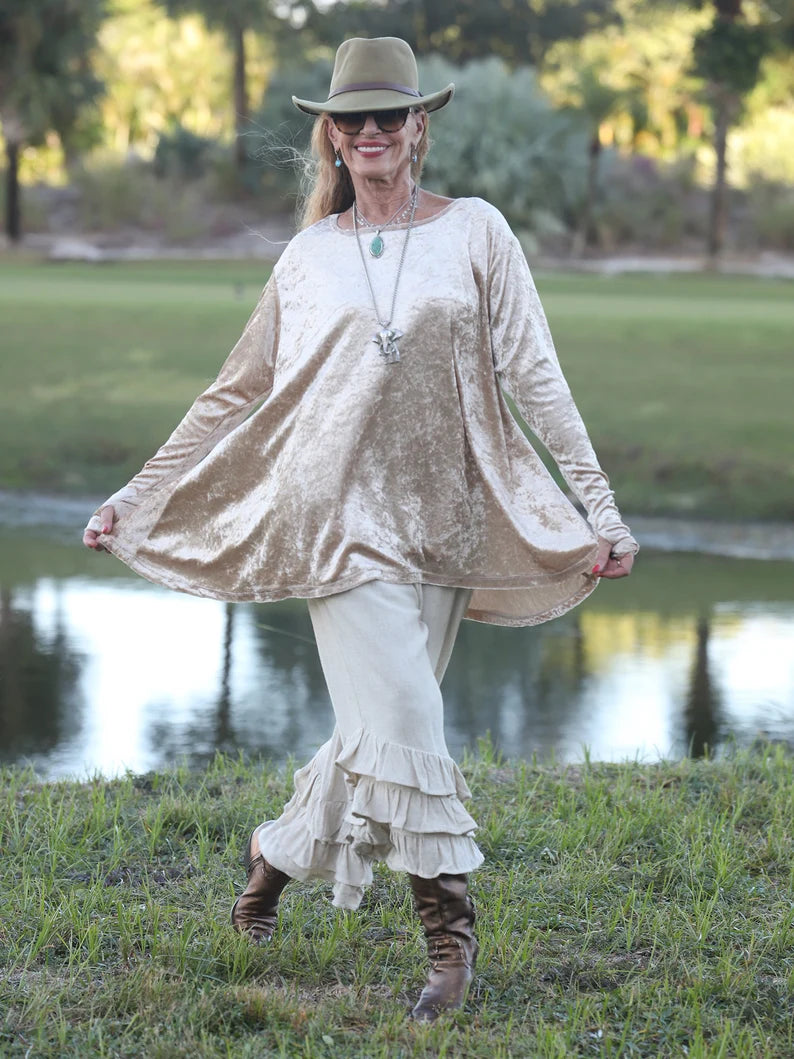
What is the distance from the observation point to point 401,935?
12.5 ft

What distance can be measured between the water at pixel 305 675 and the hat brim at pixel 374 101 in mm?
2882

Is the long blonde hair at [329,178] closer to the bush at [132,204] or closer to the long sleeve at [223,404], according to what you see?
the long sleeve at [223,404]

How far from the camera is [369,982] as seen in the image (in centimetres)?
354

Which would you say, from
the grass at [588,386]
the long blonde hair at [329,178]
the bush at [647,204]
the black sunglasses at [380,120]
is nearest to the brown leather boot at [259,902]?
the long blonde hair at [329,178]

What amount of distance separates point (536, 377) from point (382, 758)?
87 centimetres

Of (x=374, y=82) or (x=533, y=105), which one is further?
(x=533, y=105)

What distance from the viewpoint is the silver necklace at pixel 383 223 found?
11.6 ft

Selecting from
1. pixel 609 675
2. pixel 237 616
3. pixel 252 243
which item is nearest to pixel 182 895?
pixel 609 675

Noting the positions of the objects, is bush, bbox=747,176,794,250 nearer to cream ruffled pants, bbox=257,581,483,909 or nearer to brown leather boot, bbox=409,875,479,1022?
cream ruffled pants, bbox=257,581,483,909

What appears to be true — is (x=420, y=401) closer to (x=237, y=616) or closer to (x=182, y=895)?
(x=182, y=895)

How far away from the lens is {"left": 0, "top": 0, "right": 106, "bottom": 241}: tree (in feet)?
122

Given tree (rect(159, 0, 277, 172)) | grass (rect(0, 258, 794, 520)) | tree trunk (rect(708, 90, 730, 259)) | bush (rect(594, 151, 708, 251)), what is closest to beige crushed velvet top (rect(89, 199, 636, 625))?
grass (rect(0, 258, 794, 520))

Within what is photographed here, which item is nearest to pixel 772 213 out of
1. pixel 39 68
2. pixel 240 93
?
pixel 240 93

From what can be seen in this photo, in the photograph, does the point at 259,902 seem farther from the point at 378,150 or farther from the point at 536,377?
the point at 378,150
